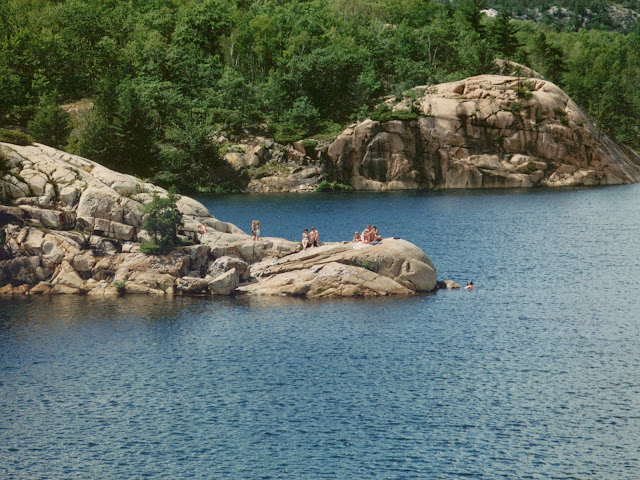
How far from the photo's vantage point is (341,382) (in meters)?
50.3

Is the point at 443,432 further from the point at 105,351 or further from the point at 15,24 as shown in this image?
the point at 15,24

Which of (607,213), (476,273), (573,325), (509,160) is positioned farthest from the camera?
(509,160)

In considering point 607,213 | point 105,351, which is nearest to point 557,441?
point 105,351

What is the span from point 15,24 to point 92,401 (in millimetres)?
137007

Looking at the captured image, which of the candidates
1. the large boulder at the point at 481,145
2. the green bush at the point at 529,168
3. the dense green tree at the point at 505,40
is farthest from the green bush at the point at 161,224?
the dense green tree at the point at 505,40

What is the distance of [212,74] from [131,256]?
92619 millimetres

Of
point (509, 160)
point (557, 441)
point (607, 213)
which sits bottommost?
point (557, 441)

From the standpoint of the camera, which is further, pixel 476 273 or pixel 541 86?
pixel 541 86

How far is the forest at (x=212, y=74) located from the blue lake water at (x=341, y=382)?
72226mm

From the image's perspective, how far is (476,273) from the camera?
3105 inches

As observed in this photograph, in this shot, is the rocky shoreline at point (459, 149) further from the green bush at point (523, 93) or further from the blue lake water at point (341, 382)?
the blue lake water at point (341, 382)

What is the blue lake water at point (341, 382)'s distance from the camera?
39.8 meters

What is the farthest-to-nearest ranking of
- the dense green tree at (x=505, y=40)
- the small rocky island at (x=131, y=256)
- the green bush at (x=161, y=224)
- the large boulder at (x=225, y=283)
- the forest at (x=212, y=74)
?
the dense green tree at (x=505, y=40)
the forest at (x=212, y=74)
the green bush at (x=161, y=224)
the large boulder at (x=225, y=283)
the small rocky island at (x=131, y=256)

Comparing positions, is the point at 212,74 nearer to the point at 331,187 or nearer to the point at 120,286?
the point at 331,187
